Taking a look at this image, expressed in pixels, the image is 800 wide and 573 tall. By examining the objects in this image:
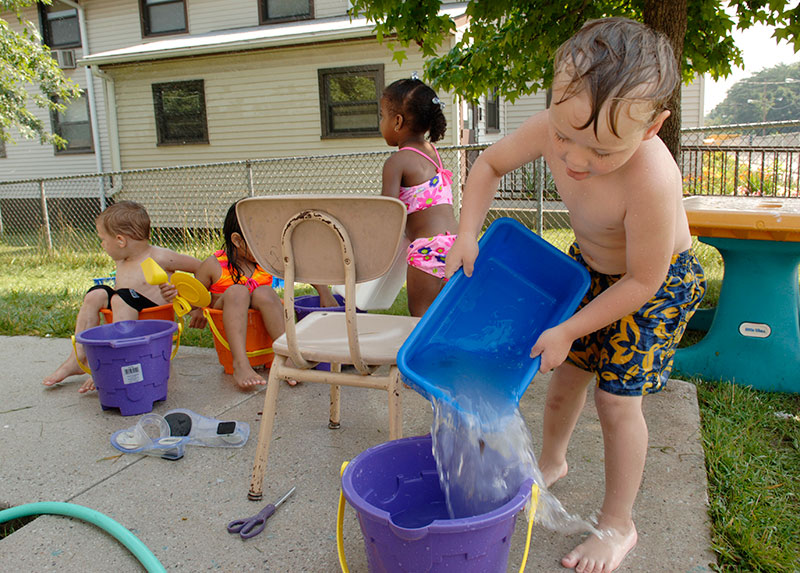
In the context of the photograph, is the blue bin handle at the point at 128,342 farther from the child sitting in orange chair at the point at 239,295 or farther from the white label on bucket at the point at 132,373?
the child sitting in orange chair at the point at 239,295

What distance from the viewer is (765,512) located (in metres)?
1.87

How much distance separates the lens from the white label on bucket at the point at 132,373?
2.69 m

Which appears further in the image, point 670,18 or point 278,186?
point 278,186

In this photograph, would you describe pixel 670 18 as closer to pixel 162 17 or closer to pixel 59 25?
pixel 162 17

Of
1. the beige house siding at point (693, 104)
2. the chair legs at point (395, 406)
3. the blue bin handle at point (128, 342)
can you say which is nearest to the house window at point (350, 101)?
the beige house siding at point (693, 104)

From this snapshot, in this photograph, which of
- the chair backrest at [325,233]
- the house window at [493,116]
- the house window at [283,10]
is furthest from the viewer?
the house window at [493,116]

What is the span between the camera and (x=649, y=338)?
66.5 inches

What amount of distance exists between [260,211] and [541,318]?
39.0 inches

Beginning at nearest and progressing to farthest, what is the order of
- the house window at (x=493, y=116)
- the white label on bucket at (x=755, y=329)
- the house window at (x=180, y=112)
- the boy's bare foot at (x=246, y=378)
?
the white label on bucket at (x=755, y=329) < the boy's bare foot at (x=246, y=378) < the house window at (x=180, y=112) < the house window at (x=493, y=116)

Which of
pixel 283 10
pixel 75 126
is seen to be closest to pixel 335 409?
pixel 283 10

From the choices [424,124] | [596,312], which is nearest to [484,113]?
[424,124]

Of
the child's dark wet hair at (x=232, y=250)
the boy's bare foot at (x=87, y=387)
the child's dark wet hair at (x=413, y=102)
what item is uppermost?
the child's dark wet hair at (x=413, y=102)

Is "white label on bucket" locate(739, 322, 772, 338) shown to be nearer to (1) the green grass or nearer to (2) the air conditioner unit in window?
(1) the green grass

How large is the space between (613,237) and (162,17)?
13620 millimetres
